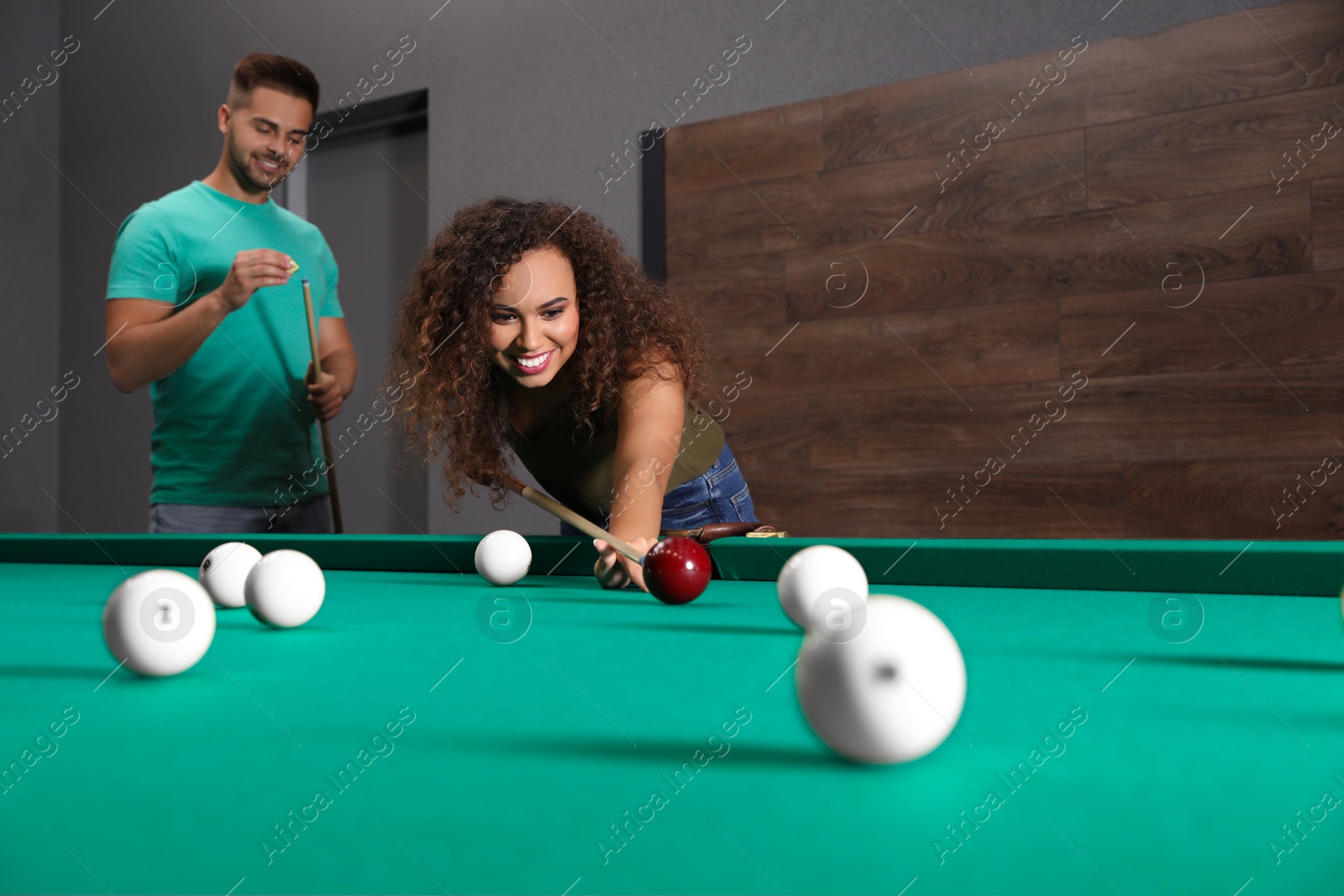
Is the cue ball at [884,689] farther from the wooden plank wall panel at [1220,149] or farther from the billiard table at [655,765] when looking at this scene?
the wooden plank wall panel at [1220,149]

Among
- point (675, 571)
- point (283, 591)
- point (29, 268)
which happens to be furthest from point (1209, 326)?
point (29, 268)

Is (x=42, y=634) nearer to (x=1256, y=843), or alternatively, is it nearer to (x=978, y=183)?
(x=1256, y=843)

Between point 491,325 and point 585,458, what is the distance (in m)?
0.45

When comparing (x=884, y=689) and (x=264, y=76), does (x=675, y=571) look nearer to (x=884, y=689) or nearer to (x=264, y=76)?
(x=884, y=689)

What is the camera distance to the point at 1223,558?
154 centimetres

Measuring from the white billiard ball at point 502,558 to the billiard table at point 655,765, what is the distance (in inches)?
18.5

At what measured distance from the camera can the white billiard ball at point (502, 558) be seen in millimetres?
1835

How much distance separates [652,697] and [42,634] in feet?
3.07

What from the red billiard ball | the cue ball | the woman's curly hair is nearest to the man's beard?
the woman's curly hair

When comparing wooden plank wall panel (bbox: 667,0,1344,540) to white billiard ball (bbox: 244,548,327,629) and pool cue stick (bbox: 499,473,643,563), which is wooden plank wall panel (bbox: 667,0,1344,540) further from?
white billiard ball (bbox: 244,548,327,629)

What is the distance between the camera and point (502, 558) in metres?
1.84

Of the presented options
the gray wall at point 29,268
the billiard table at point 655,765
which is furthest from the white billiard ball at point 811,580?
the gray wall at point 29,268

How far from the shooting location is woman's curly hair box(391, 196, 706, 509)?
216 centimetres

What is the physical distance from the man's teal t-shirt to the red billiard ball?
2.10 metres
